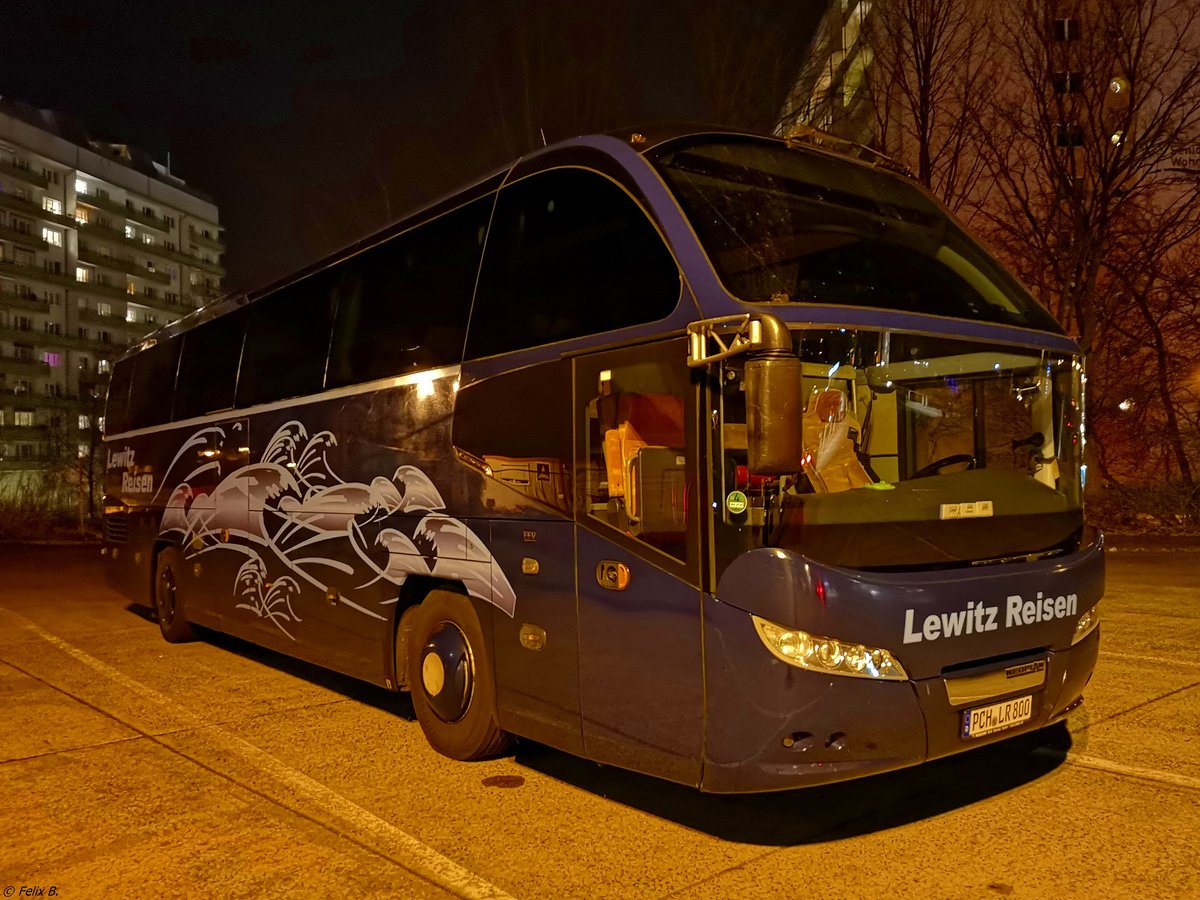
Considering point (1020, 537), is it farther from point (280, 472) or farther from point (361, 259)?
point (280, 472)

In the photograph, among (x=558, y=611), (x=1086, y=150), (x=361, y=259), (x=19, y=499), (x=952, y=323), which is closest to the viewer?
(x=952, y=323)

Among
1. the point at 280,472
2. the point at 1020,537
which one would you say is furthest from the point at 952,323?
the point at 280,472

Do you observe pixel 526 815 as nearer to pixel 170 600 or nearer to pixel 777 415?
pixel 777 415

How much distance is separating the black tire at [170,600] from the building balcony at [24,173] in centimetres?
7843

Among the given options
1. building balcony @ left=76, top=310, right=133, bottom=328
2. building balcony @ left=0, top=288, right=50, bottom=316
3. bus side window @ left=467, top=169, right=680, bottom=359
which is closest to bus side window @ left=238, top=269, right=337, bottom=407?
bus side window @ left=467, top=169, right=680, bottom=359

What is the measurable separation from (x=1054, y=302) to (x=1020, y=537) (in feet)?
61.1

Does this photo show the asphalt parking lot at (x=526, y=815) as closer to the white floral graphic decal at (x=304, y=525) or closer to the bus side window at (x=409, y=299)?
the white floral graphic decal at (x=304, y=525)

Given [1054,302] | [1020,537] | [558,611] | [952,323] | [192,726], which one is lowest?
[192,726]

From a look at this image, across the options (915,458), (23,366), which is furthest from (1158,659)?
(23,366)

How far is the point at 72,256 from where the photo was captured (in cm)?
8238

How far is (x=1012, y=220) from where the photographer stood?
831 inches

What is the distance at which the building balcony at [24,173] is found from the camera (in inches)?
2972

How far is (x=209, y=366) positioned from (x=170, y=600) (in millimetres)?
2810

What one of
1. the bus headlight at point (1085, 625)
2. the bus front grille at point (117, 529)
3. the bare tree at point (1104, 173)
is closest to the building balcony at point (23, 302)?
the bus front grille at point (117, 529)
